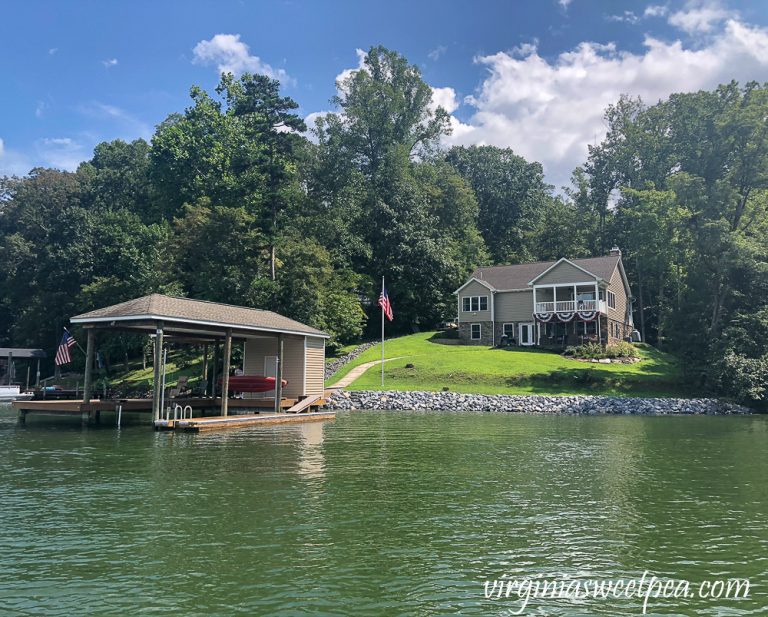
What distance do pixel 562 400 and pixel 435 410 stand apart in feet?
23.8

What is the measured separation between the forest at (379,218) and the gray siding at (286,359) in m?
12.0

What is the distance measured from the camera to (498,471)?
14352 mm

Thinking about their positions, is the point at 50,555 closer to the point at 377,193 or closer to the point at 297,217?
the point at 297,217

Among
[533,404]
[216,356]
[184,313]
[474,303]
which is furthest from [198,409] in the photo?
[474,303]

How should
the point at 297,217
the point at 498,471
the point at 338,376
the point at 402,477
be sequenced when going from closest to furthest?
the point at 402,477 < the point at 498,471 < the point at 338,376 < the point at 297,217

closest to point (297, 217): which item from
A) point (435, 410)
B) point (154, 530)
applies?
point (435, 410)

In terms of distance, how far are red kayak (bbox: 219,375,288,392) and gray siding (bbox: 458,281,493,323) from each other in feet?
91.0

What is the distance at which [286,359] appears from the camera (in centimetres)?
2991

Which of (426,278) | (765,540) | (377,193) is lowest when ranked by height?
(765,540)

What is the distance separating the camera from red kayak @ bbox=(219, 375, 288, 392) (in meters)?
28.7

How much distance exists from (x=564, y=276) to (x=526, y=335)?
620 centimetres

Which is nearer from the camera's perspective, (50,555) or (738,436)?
(50,555)

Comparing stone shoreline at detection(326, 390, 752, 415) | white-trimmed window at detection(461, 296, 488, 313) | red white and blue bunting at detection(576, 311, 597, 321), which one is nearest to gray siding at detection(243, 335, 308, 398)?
stone shoreline at detection(326, 390, 752, 415)

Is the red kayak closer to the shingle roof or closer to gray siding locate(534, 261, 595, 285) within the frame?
the shingle roof
